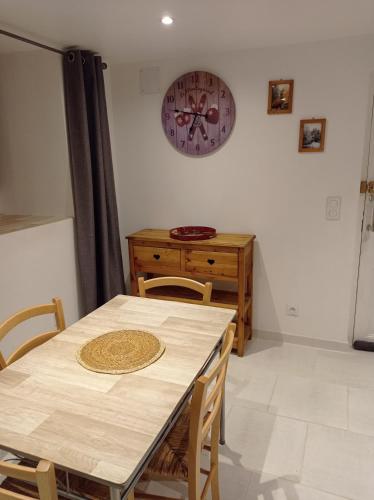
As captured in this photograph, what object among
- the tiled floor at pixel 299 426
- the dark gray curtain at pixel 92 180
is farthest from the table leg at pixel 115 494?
the dark gray curtain at pixel 92 180

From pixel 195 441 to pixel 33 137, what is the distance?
8.26ft

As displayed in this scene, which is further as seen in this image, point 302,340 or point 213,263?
point 302,340

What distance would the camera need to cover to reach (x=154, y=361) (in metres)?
1.39

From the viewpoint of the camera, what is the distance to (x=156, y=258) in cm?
289

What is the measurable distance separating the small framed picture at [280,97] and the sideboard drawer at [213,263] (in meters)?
1.11

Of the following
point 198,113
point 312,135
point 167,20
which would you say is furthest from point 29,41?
point 312,135

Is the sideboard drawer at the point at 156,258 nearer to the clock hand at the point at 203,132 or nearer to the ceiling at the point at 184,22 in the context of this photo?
the clock hand at the point at 203,132

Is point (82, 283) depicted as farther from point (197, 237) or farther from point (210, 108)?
point (210, 108)

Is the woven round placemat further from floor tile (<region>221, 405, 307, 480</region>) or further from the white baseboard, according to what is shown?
the white baseboard

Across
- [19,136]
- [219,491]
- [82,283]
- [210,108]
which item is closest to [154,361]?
[219,491]

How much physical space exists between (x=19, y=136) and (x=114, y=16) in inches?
50.9

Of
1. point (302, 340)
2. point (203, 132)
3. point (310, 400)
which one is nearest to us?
point (310, 400)

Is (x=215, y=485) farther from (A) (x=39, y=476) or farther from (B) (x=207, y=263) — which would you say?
(B) (x=207, y=263)

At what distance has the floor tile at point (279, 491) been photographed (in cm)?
165
